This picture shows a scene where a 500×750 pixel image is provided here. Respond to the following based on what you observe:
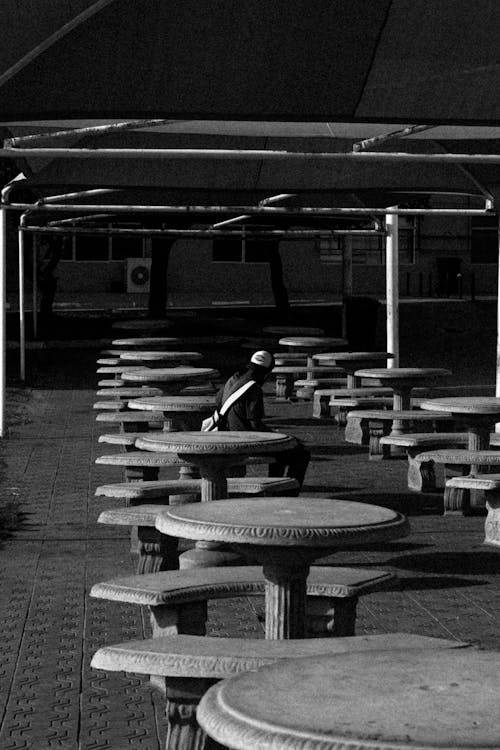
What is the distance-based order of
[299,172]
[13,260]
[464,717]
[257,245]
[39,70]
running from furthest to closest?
1. [257,245]
2. [13,260]
3. [299,172]
4. [39,70]
5. [464,717]

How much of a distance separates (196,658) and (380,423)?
12071 mm

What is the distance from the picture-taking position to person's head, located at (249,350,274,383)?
10438 millimetres

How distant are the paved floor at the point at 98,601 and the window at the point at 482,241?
45.7m

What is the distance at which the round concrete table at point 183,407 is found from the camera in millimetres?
12078

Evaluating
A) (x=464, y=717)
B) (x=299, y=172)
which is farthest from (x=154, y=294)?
(x=464, y=717)

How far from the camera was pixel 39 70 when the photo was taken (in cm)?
709

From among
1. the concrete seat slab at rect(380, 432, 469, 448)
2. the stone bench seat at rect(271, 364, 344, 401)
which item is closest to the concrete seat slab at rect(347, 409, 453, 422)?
the concrete seat slab at rect(380, 432, 469, 448)

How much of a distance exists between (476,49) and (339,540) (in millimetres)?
2945

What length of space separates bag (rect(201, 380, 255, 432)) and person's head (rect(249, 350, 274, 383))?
0.06 m

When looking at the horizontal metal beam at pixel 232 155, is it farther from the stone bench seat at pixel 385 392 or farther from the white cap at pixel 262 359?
→ the stone bench seat at pixel 385 392

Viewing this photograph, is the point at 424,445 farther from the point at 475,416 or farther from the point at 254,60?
the point at 254,60

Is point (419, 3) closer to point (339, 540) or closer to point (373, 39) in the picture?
point (373, 39)

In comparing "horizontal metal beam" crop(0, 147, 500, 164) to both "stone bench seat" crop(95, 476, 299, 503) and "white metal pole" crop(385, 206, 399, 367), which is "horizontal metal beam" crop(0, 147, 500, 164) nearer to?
"stone bench seat" crop(95, 476, 299, 503)

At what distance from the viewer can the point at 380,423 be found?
54.7 feet
